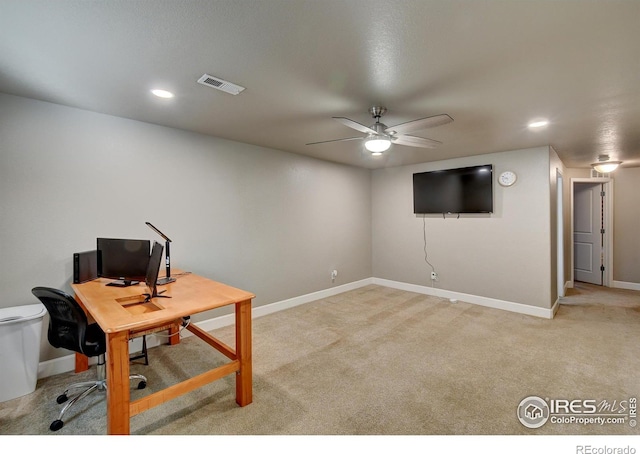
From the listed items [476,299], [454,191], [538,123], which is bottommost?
[476,299]

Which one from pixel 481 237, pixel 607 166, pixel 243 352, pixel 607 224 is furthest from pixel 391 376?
pixel 607 224

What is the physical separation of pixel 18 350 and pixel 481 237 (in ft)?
17.9

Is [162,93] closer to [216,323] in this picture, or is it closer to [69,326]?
[69,326]

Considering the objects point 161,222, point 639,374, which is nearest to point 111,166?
point 161,222

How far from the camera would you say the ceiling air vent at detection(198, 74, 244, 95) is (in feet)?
6.85

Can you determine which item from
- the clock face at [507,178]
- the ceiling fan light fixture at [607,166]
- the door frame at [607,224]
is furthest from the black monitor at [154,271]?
the door frame at [607,224]

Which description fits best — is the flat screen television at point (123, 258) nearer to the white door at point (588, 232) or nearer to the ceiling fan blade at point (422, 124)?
the ceiling fan blade at point (422, 124)

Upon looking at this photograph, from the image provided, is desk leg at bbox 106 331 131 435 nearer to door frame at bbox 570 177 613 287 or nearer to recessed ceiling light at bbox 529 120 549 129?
recessed ceiling light at bbox 529 120 549 129

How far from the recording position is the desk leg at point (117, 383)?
5.37 ft

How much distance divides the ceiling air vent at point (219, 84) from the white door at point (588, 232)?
695 cm

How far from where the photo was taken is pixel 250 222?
4.04 m

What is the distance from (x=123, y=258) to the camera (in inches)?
105
